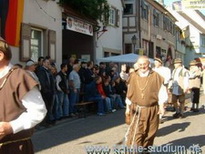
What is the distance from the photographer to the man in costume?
21.8 feet

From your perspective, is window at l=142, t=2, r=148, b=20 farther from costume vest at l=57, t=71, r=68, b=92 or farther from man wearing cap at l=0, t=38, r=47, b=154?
man wearing cap at l=0, t=38, r=47, b=154

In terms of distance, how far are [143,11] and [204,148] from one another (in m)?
24.3

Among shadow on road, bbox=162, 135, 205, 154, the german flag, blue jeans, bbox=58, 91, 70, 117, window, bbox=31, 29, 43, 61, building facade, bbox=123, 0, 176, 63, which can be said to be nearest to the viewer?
shadow on road, bbox=162, 135, 205, 154

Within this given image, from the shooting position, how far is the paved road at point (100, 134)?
26.9 ft

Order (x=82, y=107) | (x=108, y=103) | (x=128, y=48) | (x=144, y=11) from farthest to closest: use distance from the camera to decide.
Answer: (x=144, y=11) < (x=128, y=48) < (x=108, y=103) < (x=82, y=107)

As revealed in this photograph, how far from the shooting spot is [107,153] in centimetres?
676

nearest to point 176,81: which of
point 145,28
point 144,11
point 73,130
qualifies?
point 73,130

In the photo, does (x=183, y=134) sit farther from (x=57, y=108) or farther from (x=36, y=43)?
(x=36, y=43)

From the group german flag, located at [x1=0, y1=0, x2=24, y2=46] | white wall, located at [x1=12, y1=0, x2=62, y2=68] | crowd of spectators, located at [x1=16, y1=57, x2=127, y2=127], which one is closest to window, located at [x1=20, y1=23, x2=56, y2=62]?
white wall, located at [x1=12, y1=0, x2=62, y2=68]

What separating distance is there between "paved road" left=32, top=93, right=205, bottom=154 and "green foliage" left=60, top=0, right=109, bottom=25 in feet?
23.9

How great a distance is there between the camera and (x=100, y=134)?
9.66 m

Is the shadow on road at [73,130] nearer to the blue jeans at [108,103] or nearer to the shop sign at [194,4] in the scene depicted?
the blue jeans at [108,103]

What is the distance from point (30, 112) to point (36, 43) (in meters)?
12.4

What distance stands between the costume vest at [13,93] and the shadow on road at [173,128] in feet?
22.4
